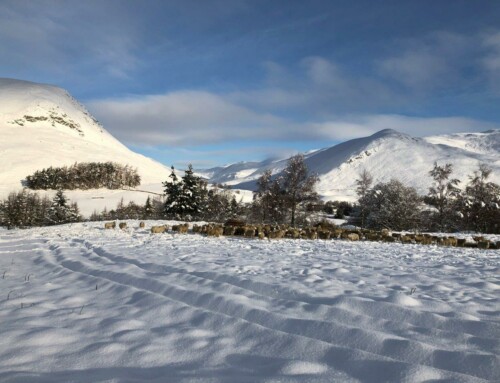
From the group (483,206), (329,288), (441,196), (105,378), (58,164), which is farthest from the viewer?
(58,164)

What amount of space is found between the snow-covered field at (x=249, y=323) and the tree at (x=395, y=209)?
26344 millimetres

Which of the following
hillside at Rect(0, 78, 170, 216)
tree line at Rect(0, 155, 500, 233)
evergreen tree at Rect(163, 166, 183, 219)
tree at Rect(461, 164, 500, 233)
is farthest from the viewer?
hillside at Rect(0, 78, 170, 216)

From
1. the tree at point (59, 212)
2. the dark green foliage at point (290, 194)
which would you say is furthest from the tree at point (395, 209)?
the tree at point (59, 212)

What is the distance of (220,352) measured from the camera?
3.45 meters

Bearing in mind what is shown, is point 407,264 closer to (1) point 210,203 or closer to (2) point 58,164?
(1) point 210,203

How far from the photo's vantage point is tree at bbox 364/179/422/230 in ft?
104

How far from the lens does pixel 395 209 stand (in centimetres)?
3209

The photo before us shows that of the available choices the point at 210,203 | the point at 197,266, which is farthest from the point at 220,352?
the point at 210,203

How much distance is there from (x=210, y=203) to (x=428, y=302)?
1842 inches

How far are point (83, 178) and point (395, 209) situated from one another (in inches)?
3440

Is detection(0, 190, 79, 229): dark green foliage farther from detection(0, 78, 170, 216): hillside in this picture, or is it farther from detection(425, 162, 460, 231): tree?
detection(425, 162, 460, 231): tree

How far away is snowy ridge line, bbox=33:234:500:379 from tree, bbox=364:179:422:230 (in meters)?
29.8

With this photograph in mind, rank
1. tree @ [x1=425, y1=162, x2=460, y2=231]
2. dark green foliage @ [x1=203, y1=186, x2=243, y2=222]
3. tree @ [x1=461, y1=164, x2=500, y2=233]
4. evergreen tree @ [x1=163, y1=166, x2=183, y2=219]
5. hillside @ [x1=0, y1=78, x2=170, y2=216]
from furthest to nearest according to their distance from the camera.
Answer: hillside @ [x1=0, y1=78, x2=170, y2=216], dark green foliage @ [x1=203, y1=186, x2=243, y2=222], evergreen tree @ [x1=163, y1=166, x2=183, y2=219], tree @ [x1=425, y1=162, x2=460, y2=231], tree @ [x1=461, y1=164, x2=500, y2=233]

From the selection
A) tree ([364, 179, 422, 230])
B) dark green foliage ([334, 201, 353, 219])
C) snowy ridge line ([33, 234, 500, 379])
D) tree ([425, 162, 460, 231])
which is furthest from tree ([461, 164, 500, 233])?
snowy ridge line ([33, 234, 500, 379])
